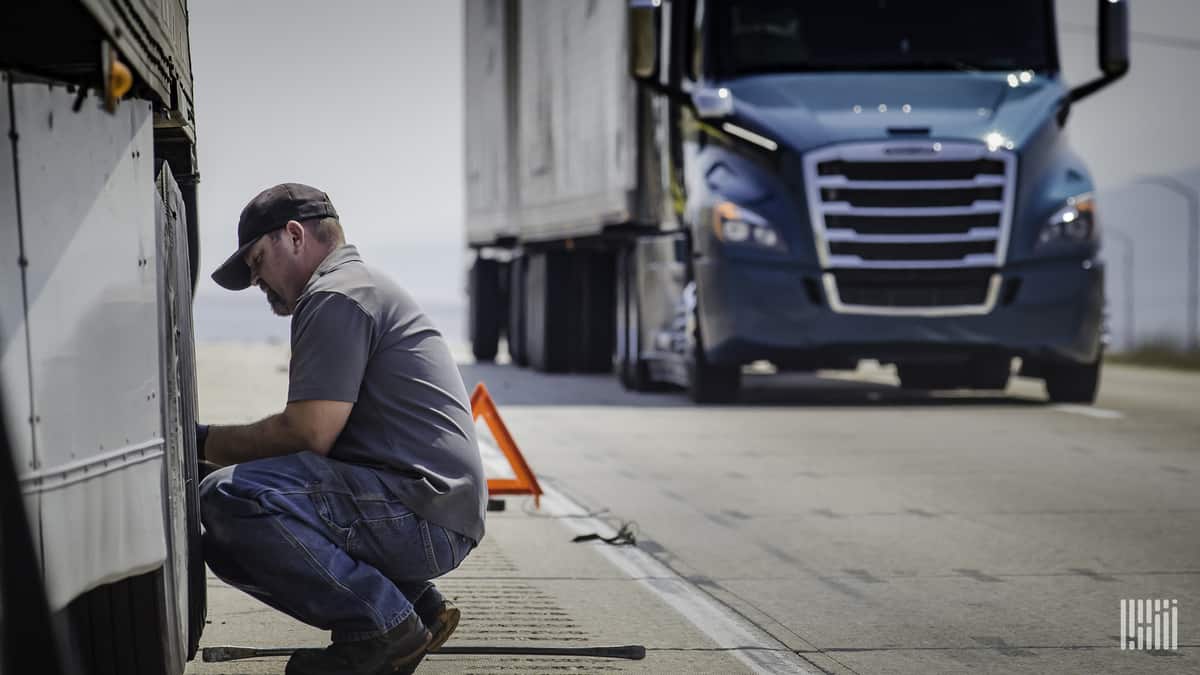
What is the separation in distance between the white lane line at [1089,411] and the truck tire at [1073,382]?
19 centimetres

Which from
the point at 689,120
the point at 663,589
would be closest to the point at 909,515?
the point at 663,589

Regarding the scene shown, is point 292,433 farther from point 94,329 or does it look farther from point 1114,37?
point 1114,37

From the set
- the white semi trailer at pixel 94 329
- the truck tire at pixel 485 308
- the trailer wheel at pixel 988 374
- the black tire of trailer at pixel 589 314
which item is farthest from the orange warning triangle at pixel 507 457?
the truck tire at pixel 485 308

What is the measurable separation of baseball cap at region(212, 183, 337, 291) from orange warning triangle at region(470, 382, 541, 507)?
4.61 metres

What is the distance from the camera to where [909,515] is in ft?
30.8

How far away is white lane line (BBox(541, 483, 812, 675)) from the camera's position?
5758mm

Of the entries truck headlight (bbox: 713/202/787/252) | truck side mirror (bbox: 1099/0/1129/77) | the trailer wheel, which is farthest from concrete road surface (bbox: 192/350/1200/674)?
truck side mirror (bbox: 1099/0/1129/77)

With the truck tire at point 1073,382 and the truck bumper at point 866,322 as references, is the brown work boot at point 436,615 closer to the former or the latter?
the truck bumper at point 866,322

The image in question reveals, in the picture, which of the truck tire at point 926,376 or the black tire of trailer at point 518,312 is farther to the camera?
the black tire of trailer at point 518,312

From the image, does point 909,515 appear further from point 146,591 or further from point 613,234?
point 613,234

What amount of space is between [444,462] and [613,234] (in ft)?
48.5

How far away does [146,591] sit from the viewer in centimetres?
421

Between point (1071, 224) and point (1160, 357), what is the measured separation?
62.0ft

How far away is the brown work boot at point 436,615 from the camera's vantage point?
5156 millimetres
